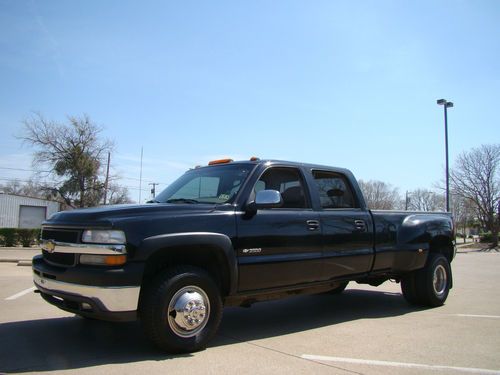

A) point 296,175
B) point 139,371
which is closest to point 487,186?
point 296,175

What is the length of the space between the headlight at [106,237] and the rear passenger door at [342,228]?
2.60 m

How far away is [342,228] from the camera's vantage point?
6074 mm

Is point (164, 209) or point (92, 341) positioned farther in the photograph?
point (92, 341)

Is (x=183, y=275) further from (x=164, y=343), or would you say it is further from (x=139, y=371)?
(x=139, y=371)

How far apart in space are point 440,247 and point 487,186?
36.0 meters

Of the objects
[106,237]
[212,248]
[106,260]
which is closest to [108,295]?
[106,260]

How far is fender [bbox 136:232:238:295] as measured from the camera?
4277 millimetres

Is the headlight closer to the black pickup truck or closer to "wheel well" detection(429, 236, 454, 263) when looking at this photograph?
the black pickup truck

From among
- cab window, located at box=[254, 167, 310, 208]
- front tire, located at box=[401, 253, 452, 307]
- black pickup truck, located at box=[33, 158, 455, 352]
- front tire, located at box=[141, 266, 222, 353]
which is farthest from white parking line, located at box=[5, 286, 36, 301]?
front tire, located at box=[401, 253, 452, 307]

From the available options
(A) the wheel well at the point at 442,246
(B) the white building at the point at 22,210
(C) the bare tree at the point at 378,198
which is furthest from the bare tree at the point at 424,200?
(A) the wheel well at the point at 442,246

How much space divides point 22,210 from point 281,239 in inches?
1804

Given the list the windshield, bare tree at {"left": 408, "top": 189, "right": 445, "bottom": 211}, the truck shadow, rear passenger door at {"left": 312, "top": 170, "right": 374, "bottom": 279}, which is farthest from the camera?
bare tree at {"left": 408, "top": 189, "right": 445, "bottom": 211}

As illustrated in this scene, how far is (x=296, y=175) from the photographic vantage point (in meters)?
5.96

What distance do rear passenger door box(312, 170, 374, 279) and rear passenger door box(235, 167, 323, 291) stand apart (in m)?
0.22
